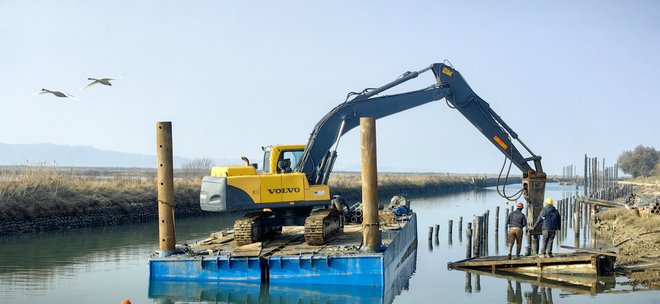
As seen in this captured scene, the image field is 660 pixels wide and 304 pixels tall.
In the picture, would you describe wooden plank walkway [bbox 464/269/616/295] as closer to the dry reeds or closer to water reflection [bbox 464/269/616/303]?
water reflection [bbox 464/269/616/303]

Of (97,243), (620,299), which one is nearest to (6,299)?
(97,243)

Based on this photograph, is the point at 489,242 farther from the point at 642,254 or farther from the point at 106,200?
the point at 106,200

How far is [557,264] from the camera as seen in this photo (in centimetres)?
2042

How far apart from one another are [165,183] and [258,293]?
3.51 metres

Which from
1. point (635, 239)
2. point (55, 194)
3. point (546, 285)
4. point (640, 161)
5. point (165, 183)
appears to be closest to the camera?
point (165, 183)

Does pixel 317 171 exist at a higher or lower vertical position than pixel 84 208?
higher

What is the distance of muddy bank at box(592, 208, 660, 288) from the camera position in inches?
795

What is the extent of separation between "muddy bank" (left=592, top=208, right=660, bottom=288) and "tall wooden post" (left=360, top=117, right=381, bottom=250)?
691 centimetres

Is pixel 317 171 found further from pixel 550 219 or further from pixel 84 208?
pixel 84 208

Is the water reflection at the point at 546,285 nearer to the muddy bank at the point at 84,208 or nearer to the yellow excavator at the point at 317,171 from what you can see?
the yellow excavator at the point at 317,171

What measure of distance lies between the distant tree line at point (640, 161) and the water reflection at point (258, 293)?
9799 cm

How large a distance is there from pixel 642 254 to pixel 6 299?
1826cm

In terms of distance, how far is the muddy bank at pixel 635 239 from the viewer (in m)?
20.2

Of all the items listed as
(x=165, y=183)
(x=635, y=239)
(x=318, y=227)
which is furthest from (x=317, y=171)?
(x=635, y=239)
